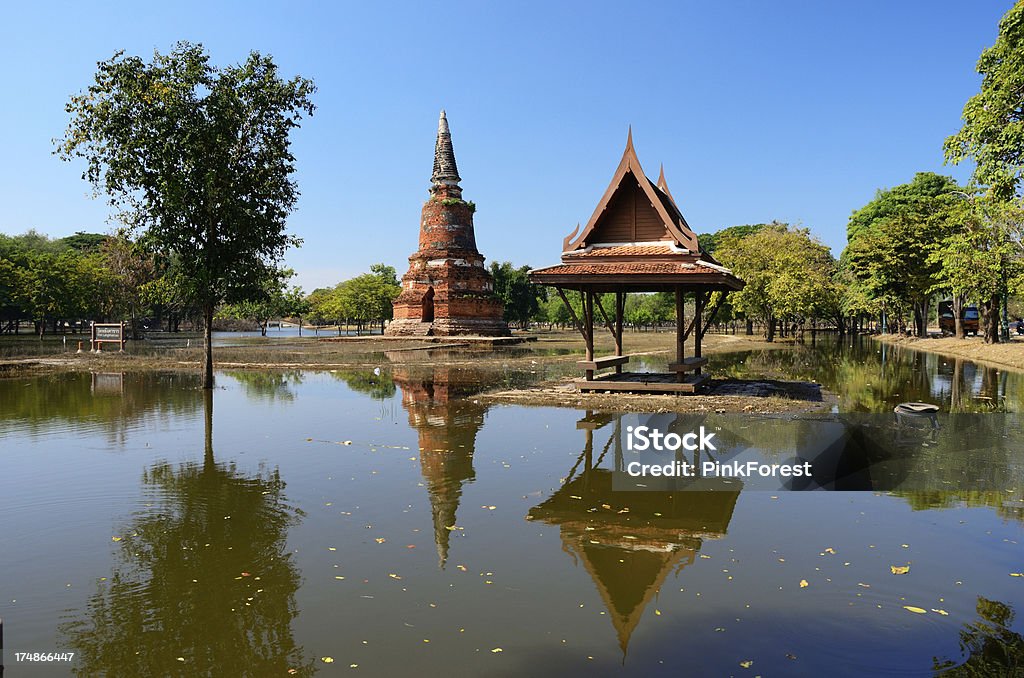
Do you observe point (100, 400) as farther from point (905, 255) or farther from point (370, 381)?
point (905, 255)

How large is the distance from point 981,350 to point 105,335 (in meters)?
48.5

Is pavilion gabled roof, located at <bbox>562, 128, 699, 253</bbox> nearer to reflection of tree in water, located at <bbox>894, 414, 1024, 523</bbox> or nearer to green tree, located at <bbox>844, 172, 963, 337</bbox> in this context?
reflection of tree in water, located at <bbox>894, 414, 1024, 523</bbox>

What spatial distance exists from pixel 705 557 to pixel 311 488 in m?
4.89

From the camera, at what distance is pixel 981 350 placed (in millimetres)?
32312

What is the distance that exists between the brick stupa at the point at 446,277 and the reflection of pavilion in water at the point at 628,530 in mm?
43948

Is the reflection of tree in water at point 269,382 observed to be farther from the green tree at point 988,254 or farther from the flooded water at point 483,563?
the green tree at point 988,254

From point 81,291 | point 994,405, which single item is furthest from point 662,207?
point 81,291

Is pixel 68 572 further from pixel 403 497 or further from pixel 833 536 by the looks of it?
pixel 833 536

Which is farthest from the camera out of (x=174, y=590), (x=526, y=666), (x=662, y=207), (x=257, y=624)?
(x=662, y=207)

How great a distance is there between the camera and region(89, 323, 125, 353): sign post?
120 ft

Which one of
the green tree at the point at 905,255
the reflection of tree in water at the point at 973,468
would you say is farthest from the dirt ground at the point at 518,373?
the green tree at the point at 905,255

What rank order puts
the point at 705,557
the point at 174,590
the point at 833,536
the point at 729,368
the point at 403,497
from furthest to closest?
the point at 729,368
the point at 403,497
the point at 833,536
the point at 705,557
the point at 174,590

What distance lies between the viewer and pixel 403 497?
25.4 ft

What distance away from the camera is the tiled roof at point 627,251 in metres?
16.7
